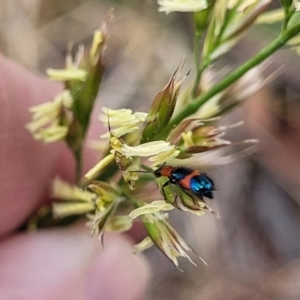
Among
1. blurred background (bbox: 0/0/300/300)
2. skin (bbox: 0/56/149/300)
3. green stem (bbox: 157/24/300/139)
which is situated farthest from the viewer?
blurred background (bbox: 0/0/300/300)

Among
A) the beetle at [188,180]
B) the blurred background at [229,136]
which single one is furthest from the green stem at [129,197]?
the blurred background at [229,136]

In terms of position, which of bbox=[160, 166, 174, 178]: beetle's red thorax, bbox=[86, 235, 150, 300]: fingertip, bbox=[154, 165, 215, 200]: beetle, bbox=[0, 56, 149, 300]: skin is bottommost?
bbox=[86, 235, 150, 300]: fingertip

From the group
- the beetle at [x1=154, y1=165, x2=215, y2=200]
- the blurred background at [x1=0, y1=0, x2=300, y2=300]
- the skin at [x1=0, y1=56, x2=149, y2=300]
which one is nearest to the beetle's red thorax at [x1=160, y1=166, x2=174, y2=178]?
the beetle at [x1=154, y1=165, x2=215, y2=200]

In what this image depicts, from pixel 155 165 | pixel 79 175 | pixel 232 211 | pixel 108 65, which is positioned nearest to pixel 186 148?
pixel 155 165

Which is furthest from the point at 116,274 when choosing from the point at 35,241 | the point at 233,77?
the point at 233,77

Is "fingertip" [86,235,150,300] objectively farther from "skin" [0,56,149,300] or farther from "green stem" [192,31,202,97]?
"green stem" [192,31,202,97]

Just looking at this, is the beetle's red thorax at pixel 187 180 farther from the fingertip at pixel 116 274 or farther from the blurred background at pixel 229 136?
the blurred background at pixel 229 136

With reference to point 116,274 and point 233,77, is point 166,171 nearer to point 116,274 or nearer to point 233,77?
point 233,77
